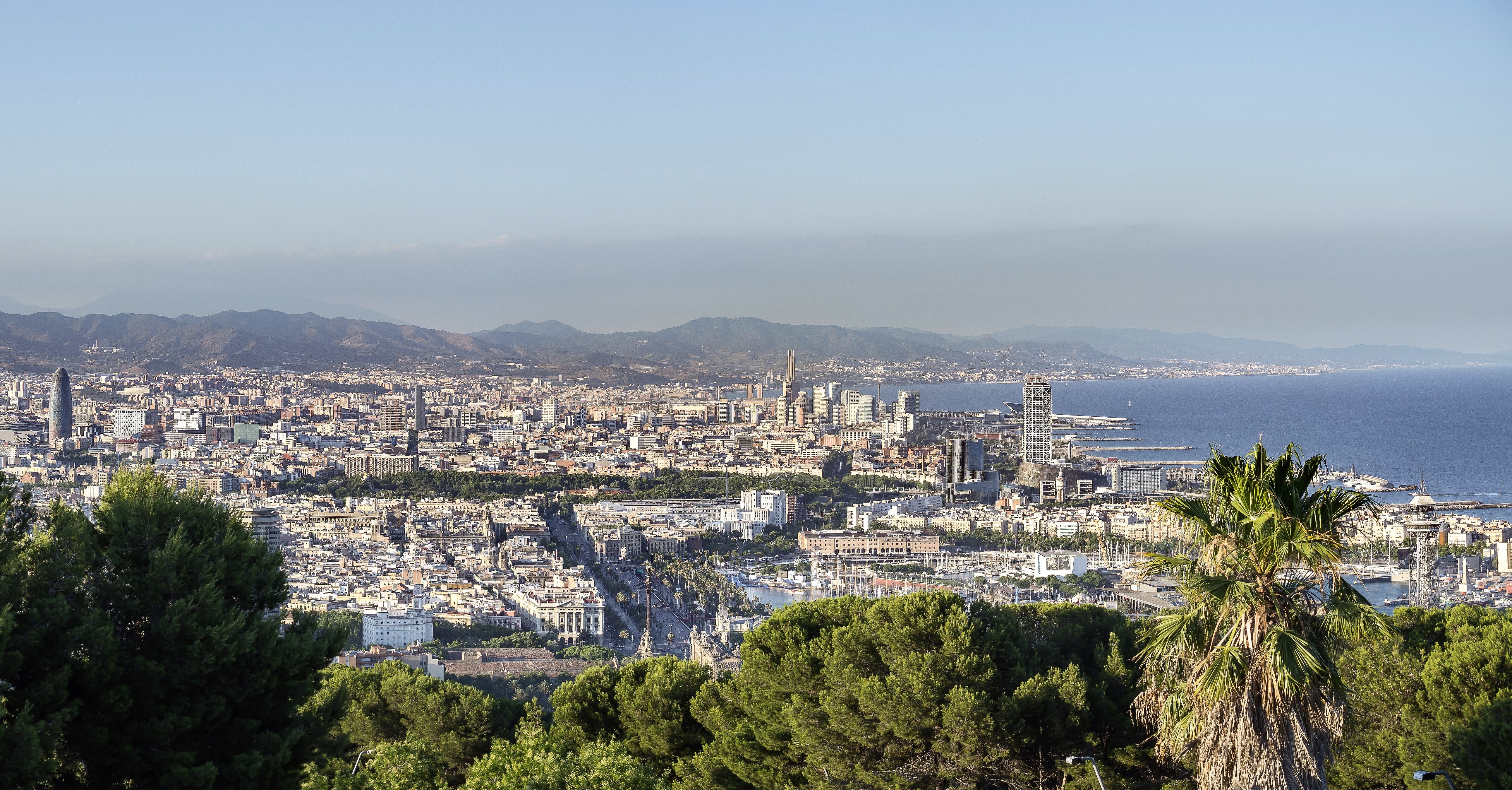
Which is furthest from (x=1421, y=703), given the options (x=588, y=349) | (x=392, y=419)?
(x=588, y=349)

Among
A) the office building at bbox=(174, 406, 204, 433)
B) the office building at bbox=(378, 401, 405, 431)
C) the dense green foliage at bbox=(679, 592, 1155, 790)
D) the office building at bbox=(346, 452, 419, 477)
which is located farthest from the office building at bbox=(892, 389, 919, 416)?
the dense green foliage at bbox=(679, 592, 1155, 790)

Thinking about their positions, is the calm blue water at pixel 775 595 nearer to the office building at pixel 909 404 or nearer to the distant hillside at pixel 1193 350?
the office building at pixel 909 404

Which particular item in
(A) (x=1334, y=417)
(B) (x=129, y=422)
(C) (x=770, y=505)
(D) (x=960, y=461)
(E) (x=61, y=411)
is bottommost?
(C) (x=770, y=505)

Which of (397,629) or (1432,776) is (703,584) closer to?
(397,629)

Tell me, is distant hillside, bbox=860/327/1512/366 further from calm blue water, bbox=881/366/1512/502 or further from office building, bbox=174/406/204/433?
office building, bbox=174/406/204/433

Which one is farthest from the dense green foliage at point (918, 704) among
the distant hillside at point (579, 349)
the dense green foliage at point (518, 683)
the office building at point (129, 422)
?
the distant hillside at point (579, 349)

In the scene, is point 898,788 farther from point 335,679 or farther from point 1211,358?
point 1211,358
